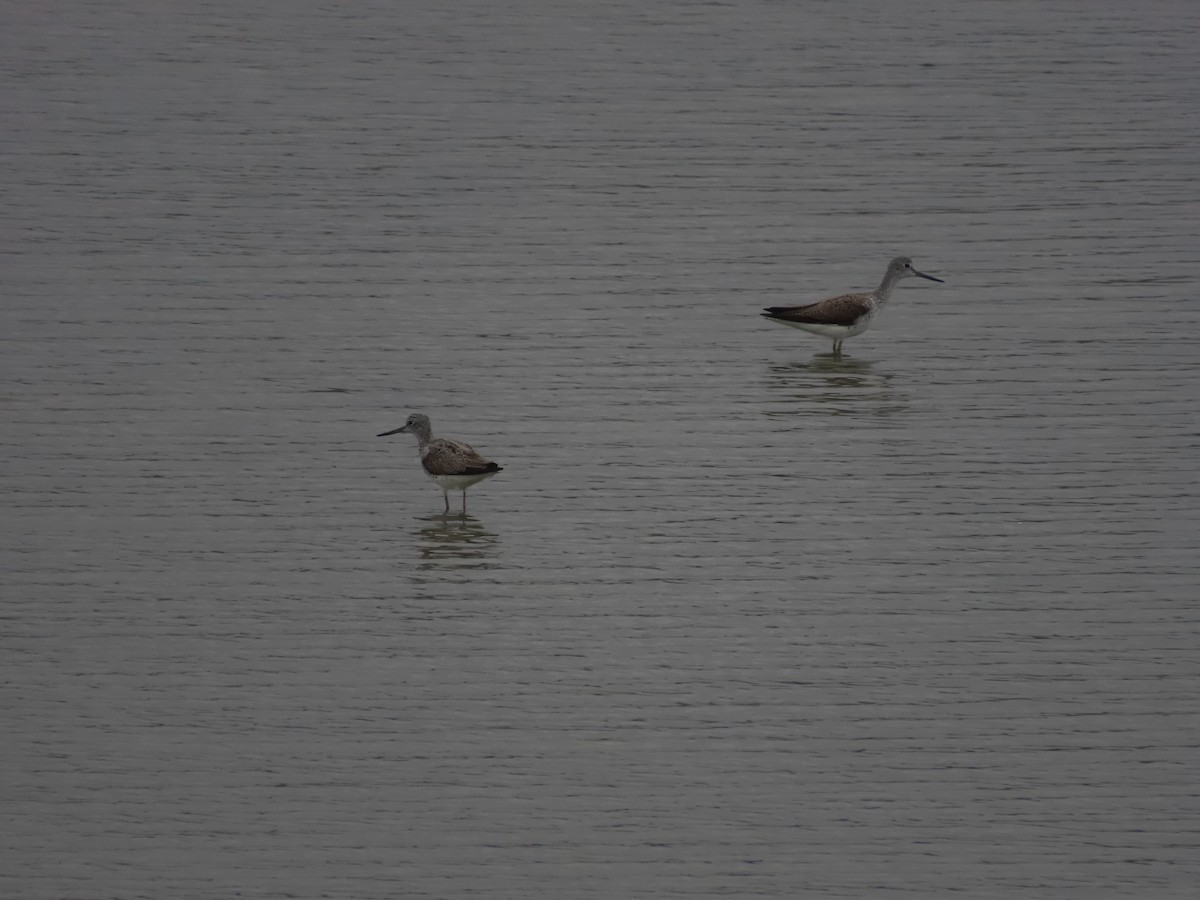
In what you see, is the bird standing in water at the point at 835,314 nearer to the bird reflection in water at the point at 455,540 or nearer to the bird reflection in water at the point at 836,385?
the bird reflection in water at the point at 836,385

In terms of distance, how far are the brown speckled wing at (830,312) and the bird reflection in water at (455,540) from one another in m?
4.29

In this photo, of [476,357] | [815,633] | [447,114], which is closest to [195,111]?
[447,114]

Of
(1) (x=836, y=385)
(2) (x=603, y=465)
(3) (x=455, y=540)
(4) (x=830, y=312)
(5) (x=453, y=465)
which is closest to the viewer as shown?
(3) (x=455, y=540)

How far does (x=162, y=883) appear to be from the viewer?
9.73 meters

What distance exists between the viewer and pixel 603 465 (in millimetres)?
15102

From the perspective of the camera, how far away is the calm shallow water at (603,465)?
10.4 m

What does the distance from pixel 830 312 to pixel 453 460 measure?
455 cm

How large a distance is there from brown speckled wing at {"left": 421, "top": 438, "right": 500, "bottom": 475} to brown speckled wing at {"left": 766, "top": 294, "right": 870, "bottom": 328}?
4065 millimetres

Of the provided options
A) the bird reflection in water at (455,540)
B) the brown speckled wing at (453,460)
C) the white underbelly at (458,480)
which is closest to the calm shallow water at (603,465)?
the bird reflection in water at (455,540)

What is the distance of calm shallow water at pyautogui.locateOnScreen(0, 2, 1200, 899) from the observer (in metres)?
10.4

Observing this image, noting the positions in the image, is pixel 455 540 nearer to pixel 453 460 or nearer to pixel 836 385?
pixel 453 460

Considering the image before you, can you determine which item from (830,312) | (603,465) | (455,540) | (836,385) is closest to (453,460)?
(455,540)

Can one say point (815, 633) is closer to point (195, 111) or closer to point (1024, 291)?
point (1024, 291)

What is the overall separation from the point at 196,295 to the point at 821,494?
6.73 meters
